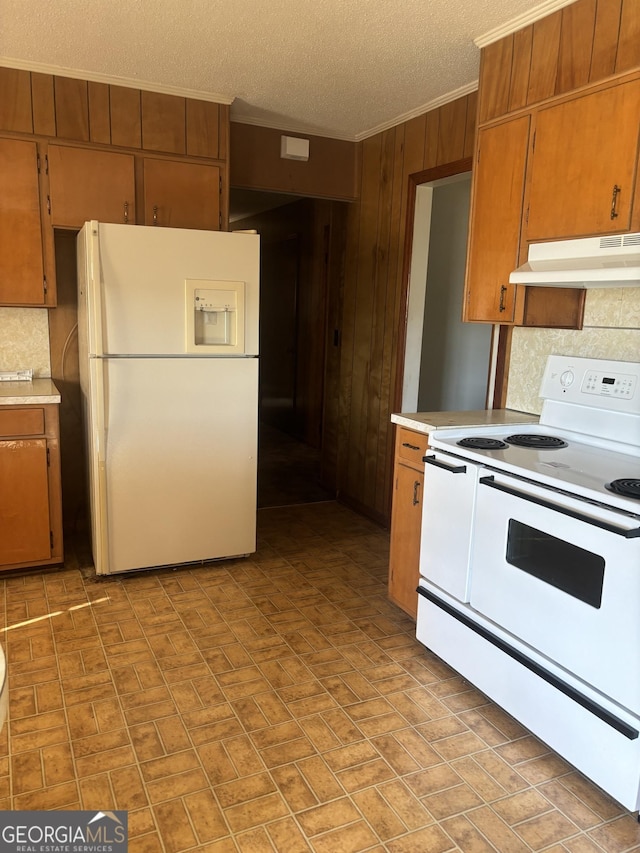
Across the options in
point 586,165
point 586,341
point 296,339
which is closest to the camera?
point 586,165

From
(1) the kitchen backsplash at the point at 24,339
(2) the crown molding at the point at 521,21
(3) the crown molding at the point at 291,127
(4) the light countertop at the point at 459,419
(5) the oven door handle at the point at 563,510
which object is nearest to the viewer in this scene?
(5) the oven door handle at the point at 563,510

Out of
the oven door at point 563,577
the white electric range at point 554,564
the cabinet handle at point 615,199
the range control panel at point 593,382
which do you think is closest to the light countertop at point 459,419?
the white electric range at point 554,564

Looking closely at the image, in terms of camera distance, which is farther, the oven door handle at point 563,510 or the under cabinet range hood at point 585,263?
the under cabinet range hood at point 585,263

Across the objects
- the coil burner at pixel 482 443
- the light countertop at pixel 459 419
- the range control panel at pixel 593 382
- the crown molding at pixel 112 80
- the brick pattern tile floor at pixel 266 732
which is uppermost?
the crown molding at pixel 112 80

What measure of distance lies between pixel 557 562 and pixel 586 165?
54.2 inches

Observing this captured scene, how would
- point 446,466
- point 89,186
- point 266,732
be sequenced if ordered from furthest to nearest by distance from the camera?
point 89,186 → point 446,466 → point 266,732

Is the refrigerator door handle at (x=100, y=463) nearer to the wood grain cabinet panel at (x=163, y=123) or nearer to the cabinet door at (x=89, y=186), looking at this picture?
the cabinet door at (x=89, y=186)

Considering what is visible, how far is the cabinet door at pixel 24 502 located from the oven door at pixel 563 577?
6.91 feet

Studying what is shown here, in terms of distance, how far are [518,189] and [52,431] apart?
7.79 feet

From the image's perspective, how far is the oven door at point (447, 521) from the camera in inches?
89.5

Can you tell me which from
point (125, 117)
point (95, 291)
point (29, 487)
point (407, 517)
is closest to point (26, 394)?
point (29, 487)

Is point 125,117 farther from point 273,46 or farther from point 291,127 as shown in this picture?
point 291,127

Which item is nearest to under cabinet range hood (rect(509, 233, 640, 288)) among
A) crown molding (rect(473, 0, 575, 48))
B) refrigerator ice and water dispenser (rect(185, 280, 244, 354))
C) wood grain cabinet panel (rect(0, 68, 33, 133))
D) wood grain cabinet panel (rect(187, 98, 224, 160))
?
crown molding (rect(473, 0, 575, 48))

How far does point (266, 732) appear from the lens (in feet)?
6.80
